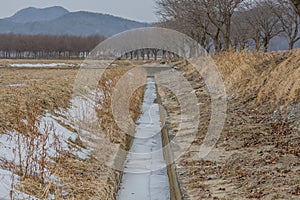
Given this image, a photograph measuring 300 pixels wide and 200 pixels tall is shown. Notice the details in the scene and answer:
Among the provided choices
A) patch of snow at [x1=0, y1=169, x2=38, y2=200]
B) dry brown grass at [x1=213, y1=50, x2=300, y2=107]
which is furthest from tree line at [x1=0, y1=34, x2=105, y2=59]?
patch of snow at [x1=0, y1=169, x2=38, y2=200]

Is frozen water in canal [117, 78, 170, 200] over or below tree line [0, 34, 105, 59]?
below

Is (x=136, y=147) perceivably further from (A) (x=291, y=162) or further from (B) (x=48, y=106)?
(A) (x=291, y=162)

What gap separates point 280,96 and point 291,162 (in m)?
4.49

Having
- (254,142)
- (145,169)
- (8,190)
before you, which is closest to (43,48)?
(145,169)

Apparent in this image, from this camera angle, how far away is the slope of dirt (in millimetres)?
6238

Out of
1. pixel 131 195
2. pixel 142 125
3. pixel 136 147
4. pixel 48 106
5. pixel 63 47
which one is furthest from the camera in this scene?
pixel 63 47

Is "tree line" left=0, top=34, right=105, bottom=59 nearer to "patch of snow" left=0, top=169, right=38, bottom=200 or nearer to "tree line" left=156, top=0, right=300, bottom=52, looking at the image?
"tree line" left=156, top=0, right=300, bottom=52

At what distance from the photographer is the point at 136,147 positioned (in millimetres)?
11047

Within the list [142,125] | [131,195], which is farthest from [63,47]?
[131,195]

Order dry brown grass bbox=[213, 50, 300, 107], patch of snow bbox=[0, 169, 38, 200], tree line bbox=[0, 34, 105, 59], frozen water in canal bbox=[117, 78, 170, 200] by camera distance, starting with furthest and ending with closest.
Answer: tree line bbox=[0, 34, 105, 59] → dry brown grass bbox=[213, 50, 300, 107] → frozen water in canal bbox=[117, 78, 170, 200] → patch of snow bbox=[0, 169, 38, 200]

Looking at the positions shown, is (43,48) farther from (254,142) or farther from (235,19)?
(254,142)

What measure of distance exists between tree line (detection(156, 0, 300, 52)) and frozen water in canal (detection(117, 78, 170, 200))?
44.1 ft

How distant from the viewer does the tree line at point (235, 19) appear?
86.7 feet

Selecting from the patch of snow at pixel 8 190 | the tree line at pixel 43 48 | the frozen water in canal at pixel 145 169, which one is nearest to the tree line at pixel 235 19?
the frozen water in canal at pixel 145 169
